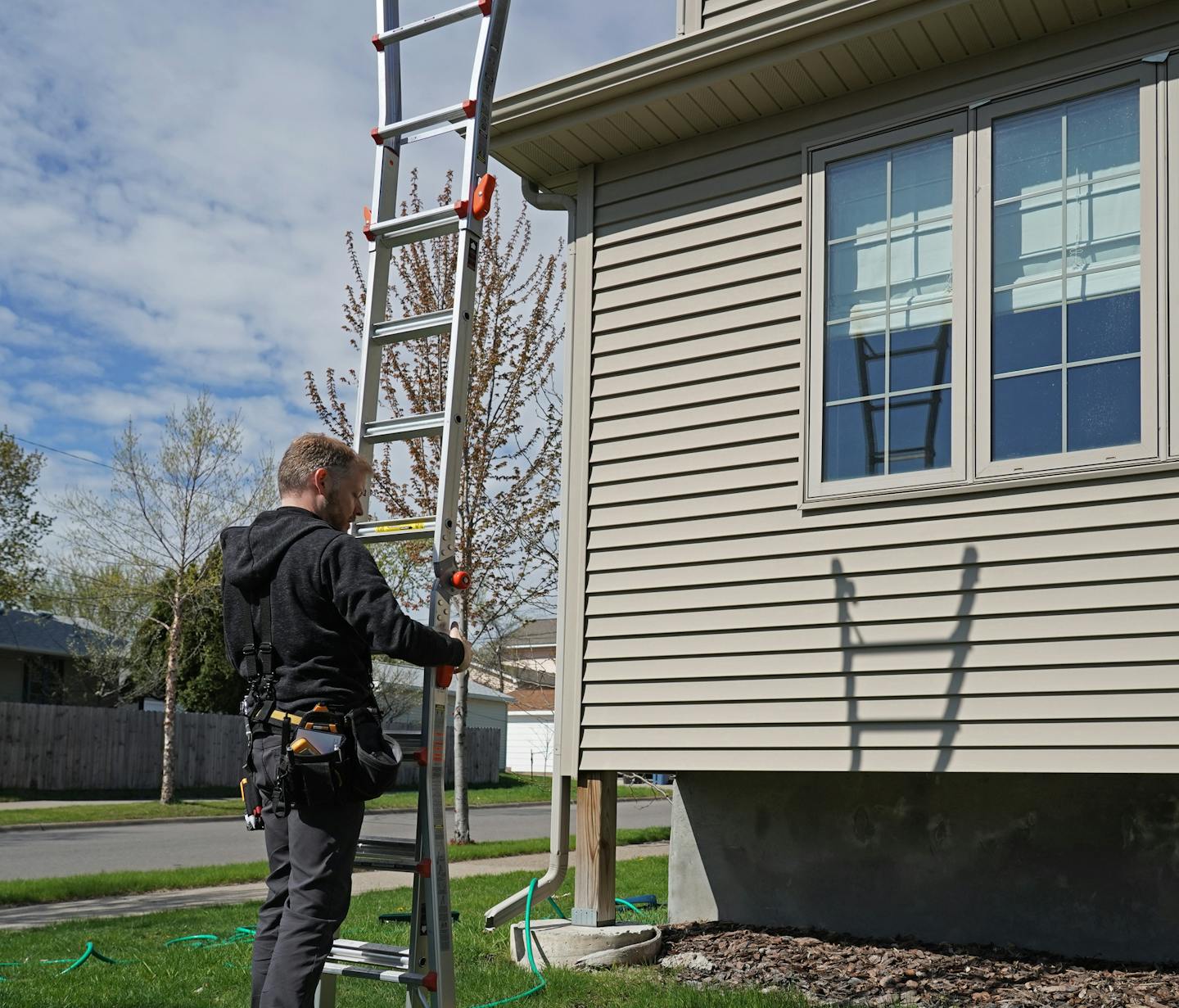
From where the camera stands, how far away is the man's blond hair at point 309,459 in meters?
3.58

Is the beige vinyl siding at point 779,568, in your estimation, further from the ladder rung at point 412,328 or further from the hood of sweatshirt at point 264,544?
the hood of sweatshirt at point 264,544

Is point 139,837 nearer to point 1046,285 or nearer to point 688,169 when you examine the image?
point 688,169

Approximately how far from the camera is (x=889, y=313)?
5.93 meters

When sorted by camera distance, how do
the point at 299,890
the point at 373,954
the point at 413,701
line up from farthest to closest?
the point at 413,701, the point at 373,954, the point at 299,890

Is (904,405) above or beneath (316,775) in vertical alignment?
above

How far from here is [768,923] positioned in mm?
6789

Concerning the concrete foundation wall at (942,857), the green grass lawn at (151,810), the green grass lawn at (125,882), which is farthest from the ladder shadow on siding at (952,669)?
the green grass lawn at (151,810)

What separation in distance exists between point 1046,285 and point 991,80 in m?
1.09

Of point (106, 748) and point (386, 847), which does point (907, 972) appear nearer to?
point (386, 847)

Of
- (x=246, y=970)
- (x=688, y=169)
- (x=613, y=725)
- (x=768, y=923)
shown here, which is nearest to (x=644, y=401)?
(x=688, y=169)

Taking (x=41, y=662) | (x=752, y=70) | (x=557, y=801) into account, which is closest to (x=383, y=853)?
(x=557, y=801)

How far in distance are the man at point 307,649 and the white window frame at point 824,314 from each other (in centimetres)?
290

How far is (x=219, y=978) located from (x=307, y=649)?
9.42 ft

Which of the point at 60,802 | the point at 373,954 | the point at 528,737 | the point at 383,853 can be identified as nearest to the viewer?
the point at 373,954
